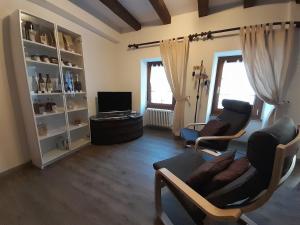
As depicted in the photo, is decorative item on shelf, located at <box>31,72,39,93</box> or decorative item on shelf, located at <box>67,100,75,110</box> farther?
decorative item on shelf, located at <box>67,100,75,110</box>

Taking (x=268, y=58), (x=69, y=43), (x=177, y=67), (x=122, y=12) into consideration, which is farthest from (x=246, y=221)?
(x=122, y=12)

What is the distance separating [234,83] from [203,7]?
1588 mm

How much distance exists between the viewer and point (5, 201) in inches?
65.8

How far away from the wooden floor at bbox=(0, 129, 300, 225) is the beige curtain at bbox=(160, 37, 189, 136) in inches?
40.7

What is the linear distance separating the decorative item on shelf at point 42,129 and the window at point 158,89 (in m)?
2.51

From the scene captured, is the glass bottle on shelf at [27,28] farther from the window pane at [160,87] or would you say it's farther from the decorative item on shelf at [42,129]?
the window pane at [160,87]

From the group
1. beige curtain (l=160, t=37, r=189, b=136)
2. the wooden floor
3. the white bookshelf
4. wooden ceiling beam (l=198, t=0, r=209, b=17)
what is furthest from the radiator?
wooden ceiling beam (l=198, t=0, r=209, b=17)

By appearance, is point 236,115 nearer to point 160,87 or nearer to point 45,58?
point 160,87

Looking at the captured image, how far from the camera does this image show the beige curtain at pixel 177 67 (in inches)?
126

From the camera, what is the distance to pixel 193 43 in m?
3.17

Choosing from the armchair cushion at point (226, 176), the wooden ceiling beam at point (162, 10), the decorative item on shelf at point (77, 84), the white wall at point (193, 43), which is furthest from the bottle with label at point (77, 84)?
the armchair cushion at point (226, 176)

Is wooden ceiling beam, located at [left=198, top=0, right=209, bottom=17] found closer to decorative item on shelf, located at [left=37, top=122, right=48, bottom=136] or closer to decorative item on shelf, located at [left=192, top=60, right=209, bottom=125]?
decorative item on shelf, located at [left=192, top=60, right=209, bottom=125]

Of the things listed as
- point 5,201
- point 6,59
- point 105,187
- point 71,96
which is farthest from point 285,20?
point 5,201

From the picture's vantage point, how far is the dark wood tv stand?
308cm
